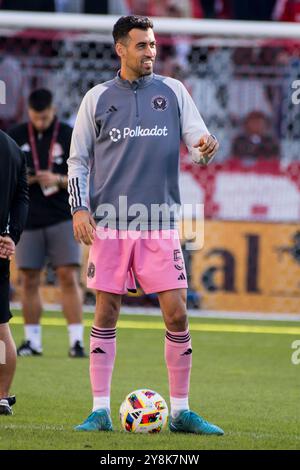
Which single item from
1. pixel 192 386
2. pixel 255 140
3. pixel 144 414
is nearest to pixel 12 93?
pixel 255 140

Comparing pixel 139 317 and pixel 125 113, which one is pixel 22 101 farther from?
pixel 125 113

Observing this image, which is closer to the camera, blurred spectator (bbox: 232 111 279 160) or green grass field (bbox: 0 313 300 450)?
green grass field (bbox: 0 313 300 450)

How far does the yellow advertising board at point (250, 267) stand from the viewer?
50.1ft

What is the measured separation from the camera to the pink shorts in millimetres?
7215

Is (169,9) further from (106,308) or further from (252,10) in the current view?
(106,308)

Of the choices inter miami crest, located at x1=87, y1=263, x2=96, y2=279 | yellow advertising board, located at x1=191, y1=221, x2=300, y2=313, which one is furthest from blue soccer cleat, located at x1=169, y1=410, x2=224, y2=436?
yellow advertising board, located at x1=191, y1=221, x2=300, y2=313

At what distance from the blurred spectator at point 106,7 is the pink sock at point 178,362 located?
1035cm

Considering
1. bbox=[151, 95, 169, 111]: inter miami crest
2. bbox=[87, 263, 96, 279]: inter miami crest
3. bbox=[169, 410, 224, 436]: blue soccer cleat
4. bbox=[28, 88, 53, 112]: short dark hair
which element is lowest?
bbox=[169, 410, 224, 436]: blue soccer cleat

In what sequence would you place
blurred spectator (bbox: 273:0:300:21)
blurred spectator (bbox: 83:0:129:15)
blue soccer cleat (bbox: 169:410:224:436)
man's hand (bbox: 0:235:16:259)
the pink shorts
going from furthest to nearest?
blurred spectator (bbox: 273:0:300:21)
blurred spectator (bbox: 83:0:129:15)
man's hand (bbox: 0:235:16:259)
the pink shorts
blue soccer cleat (bbox: 169:410:224:436)

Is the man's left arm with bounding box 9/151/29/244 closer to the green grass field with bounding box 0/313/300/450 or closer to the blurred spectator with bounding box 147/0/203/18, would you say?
the green grass field with bounding box 0/313/300/450

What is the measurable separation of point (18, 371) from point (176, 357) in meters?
3.28

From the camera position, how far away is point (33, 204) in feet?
38.5

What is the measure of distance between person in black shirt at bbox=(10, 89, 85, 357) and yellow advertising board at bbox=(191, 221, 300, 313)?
3860 millimetres
